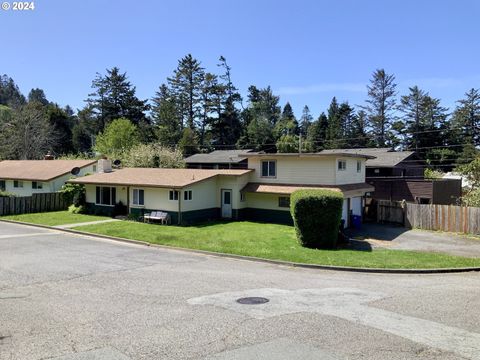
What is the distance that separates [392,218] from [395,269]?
14.9 m

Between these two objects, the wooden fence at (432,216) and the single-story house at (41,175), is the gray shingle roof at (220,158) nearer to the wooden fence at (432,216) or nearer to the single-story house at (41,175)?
the single-story house at (41,175)

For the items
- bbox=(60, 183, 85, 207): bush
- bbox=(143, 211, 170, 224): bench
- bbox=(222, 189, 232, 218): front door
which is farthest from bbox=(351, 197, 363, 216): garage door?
bbox=(60, 183, 85, 207): bush

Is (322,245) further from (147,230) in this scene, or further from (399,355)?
(399,355)

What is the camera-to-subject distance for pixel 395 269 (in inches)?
688

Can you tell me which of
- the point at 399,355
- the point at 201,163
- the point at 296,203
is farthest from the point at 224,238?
the point at 201,163

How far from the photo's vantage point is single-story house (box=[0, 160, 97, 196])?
133 ft

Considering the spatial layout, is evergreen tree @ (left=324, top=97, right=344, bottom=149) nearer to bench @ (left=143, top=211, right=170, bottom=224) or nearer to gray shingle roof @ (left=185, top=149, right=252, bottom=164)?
gray shingle roof @ (left=185, top=149, right=252, bottom=164)

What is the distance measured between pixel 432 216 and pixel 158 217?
18.1 meters

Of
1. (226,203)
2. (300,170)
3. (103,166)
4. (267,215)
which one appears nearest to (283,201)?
(267,215)

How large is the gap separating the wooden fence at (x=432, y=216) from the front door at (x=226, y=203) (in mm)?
10963

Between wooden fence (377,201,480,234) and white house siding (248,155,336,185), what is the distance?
16.4ft

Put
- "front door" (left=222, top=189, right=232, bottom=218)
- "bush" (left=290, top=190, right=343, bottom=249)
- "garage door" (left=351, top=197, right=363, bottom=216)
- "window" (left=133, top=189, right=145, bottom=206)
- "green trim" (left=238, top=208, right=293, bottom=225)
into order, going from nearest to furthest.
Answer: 1. "bush" (left=290, top=190, right=343, bottom=249)
2. "green trim" (left=238, top=208, right=293, bottom=225)
3. "garage door" (left=351, top=197, right=363, bottom=216)
4. "window" (left=133, top=189, right=145, bottom=206)
5. "front door" (left=222, top=189, right=232, bottom=218)

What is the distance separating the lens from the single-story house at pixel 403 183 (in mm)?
36344

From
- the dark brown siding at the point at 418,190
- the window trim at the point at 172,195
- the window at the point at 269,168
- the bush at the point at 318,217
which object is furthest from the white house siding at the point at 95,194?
the dark brown siding at the point at 418,190
